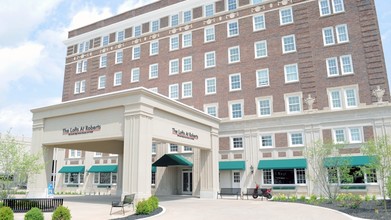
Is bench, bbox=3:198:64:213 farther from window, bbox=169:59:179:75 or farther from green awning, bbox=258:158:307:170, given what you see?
window, bbox=169:59:179:75

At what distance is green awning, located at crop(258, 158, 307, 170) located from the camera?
2977 cm

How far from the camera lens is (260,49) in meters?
34.9

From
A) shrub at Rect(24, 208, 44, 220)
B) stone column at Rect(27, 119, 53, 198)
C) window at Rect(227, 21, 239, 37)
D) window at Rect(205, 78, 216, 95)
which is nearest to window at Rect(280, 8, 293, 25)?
window at Rect(227, 21, 239, 37)

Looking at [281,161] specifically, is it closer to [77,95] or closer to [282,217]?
[282,217]

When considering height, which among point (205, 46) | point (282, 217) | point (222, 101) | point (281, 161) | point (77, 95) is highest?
point (205, 46)

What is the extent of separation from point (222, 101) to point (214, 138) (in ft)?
21.6

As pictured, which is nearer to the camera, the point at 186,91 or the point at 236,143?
the point at 236,143

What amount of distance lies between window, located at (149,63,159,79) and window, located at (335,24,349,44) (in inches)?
803

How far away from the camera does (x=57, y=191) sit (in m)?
43.8

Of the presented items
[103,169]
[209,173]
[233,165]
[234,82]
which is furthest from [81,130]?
[103,169]

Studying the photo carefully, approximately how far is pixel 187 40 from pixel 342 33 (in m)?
16.9

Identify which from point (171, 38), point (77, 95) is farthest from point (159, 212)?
point (77, 95)

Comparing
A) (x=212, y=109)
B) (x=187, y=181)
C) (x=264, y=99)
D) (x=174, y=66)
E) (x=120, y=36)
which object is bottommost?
(x=187, y=181)

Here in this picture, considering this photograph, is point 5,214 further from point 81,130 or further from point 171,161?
point 171,161
